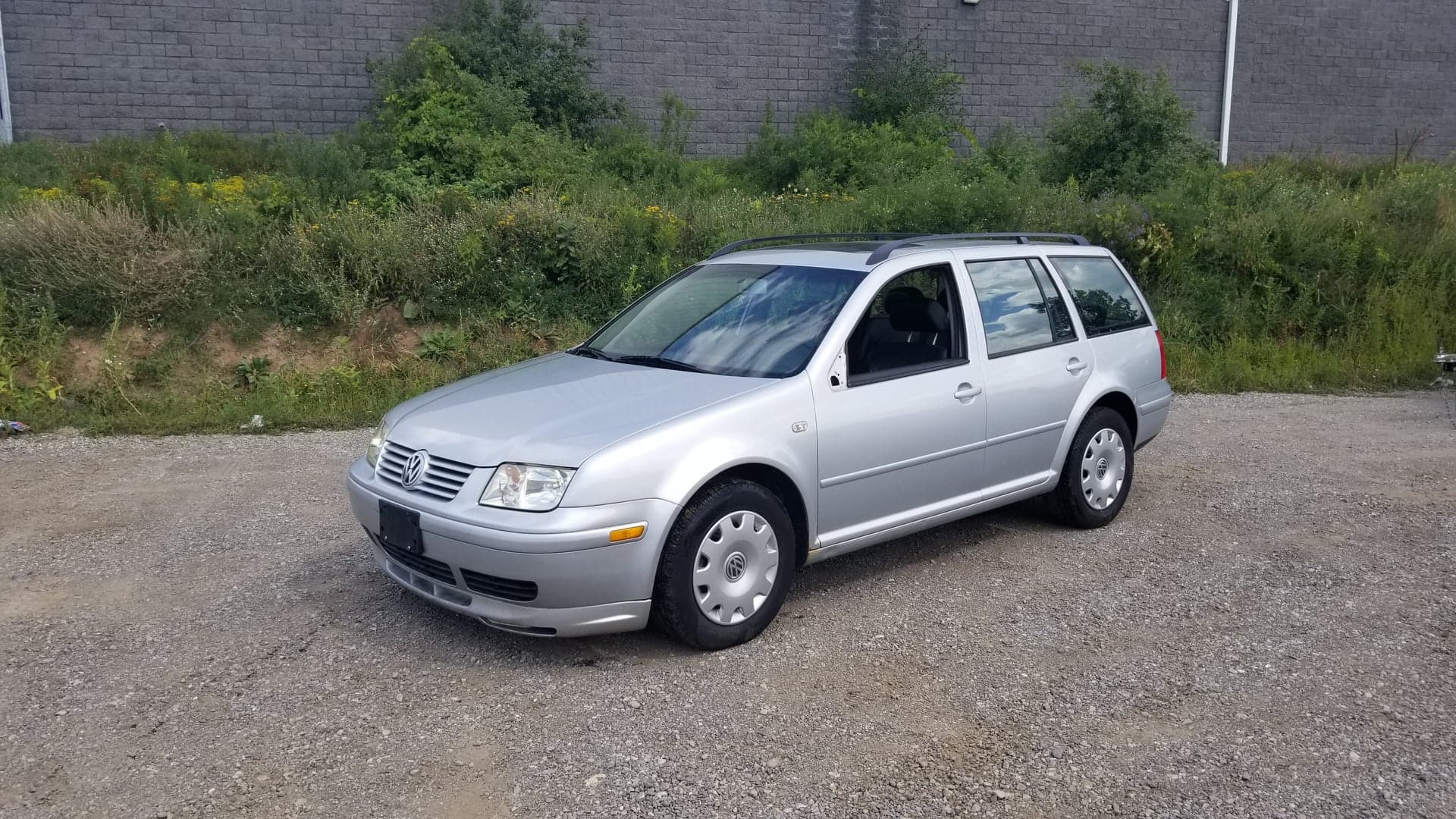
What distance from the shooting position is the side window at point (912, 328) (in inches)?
203

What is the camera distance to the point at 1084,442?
6086mm

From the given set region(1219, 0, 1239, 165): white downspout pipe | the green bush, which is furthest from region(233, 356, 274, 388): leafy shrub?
region(1219, 0, 1239, 165): white downspout pipe

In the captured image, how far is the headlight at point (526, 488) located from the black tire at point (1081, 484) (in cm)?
308

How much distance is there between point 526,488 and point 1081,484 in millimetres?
3308

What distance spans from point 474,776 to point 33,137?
48.9 ft

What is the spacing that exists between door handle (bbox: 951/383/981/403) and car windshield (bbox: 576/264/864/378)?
73 centimetres

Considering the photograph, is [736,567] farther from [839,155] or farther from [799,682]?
[839,155]

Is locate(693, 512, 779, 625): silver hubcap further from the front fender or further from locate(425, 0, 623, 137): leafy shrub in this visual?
locate(425, 0, 623, 137): leafy shrub

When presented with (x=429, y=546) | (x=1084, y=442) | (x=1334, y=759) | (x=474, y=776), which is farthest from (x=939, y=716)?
(x=1084, y=442)

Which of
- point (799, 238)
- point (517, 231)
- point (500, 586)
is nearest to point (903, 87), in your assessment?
point (517, 231)

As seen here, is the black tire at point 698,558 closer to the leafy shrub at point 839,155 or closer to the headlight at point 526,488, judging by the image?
the headlight at point 526,488

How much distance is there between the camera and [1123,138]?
14500 mm

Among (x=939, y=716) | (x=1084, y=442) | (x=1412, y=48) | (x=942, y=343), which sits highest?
(x=1412, y=48)

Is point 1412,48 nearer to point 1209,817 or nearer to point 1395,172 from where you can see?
point 1395,172
